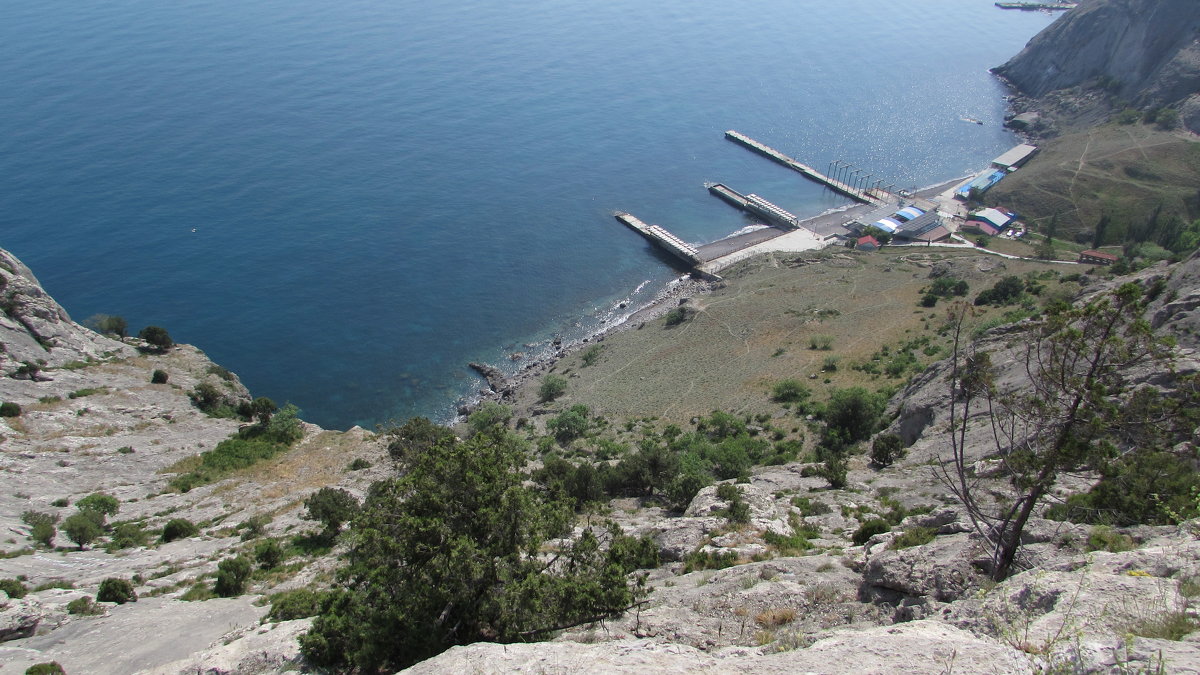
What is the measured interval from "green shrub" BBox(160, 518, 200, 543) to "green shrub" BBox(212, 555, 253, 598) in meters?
6.78

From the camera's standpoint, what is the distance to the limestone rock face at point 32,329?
53.1 m

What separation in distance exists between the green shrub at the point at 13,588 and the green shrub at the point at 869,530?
1327 inches

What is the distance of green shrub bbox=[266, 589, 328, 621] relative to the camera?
2527 cm

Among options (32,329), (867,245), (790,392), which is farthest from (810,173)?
(32,329)

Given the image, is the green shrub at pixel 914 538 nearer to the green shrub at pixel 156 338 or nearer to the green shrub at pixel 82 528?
the green shrub at pixel 82 528

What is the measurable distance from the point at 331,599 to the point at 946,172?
135643 mm

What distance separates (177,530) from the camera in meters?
36.6

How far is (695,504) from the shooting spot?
32.5 m

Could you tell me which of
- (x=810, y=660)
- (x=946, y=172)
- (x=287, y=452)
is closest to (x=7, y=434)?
(x=287, y=452)

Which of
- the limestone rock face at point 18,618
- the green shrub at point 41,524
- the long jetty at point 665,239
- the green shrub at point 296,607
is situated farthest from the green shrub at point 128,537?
the long jetty at point 665,239

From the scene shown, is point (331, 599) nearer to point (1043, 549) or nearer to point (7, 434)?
point (1043, 549)

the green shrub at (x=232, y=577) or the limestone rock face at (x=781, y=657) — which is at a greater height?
the green shrub at (x=232, y=577)

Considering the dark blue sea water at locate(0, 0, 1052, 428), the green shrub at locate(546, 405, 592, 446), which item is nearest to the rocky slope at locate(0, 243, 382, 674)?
the green shrub at locate(546, 405, 592, 446)

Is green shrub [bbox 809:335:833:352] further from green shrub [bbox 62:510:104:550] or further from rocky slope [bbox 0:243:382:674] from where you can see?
green shrub [bbox 62:510:104:550]
